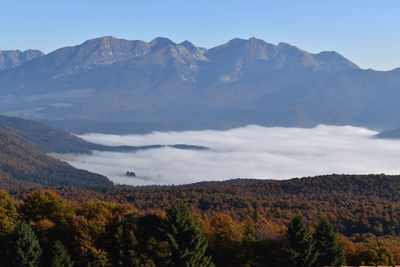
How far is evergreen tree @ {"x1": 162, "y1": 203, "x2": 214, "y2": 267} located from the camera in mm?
46000

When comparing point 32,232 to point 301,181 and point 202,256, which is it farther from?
point 301,181

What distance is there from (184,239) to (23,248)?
13.9m

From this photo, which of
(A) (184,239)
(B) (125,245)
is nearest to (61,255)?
(B) (125,245)

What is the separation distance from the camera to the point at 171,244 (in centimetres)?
4681

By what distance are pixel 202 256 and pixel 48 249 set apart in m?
14.5

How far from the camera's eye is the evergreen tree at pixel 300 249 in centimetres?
A: 4666

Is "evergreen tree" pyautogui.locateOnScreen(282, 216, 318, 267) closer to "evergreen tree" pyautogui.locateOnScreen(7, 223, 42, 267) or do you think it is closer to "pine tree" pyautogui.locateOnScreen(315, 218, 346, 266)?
"pine tree" pyautogui.locateOnScreen(315, 218, 346, 266)

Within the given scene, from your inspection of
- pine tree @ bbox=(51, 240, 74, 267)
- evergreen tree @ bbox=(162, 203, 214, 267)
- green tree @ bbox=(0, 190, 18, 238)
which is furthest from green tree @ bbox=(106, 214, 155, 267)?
green tree @ bbox=(0, 190, 18, 238)

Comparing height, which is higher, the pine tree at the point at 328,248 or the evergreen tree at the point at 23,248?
the pine tree at the point at 328,248

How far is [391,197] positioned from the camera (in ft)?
343

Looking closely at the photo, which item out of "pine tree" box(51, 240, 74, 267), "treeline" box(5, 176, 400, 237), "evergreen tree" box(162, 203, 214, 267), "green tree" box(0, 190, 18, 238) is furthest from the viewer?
"treeline" box(5, 176, 400, 237)

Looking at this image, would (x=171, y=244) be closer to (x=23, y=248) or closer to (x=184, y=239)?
(x=184, y=239)

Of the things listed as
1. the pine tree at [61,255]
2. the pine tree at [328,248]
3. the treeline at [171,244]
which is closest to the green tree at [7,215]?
the treeline at [171,244]

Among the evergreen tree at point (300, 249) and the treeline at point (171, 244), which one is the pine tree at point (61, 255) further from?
the evergreen tree at point (300, 249)
